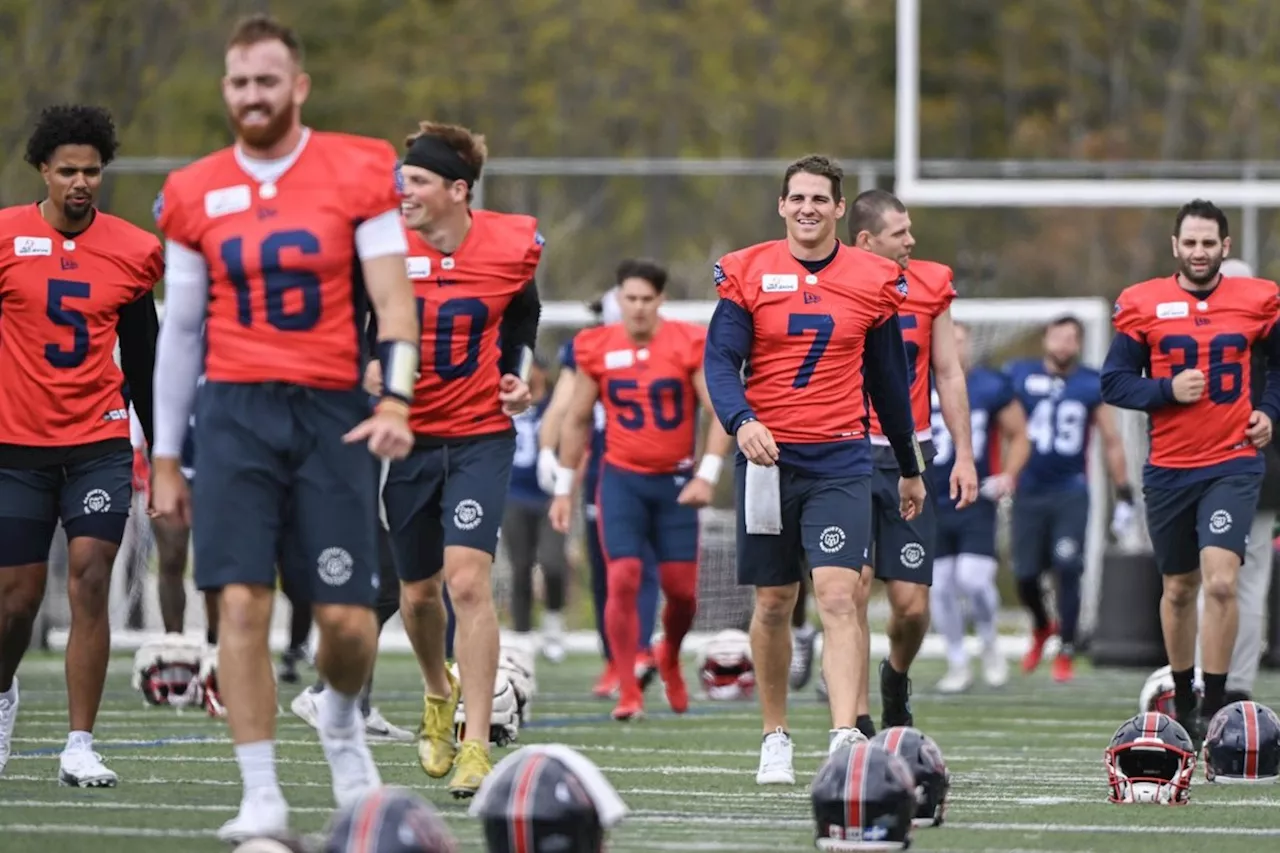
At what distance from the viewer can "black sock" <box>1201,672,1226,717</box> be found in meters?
10.2

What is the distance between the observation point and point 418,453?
333 inches

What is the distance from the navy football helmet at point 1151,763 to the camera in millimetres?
8031

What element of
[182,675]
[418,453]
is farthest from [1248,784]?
[182,675]

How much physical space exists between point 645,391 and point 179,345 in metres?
6.17

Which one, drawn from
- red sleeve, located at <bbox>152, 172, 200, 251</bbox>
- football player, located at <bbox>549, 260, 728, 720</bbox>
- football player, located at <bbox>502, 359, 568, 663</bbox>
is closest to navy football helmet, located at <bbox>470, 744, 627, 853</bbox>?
red sleeve, located at <bbox>152, 172, 200, 251</bbox>

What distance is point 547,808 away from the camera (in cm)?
580

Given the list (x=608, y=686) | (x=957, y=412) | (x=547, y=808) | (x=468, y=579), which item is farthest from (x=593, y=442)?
→ (x=547, y=808)

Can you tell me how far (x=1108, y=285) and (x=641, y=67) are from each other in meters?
10.0

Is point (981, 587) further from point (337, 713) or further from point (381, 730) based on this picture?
point (337, 713)

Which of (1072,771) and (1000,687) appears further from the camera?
(1000,687)

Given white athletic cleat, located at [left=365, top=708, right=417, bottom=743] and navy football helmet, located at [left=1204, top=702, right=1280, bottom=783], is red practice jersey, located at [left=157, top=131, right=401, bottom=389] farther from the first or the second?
white athletic cleat, located at [left=365, top=708, right=417, bottom=743]

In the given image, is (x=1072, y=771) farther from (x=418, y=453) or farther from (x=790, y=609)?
(x=418, y=453)

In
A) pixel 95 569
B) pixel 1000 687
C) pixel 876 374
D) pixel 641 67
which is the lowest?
pixel 1000 687

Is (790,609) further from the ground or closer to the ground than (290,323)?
closer to the ground
